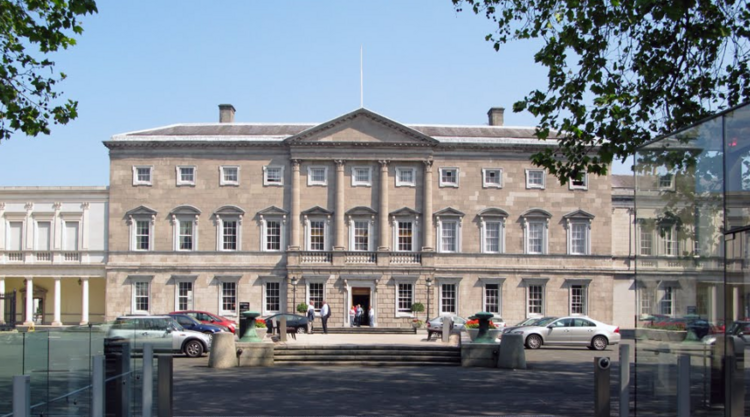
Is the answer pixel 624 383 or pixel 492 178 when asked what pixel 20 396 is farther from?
pixel 492 178

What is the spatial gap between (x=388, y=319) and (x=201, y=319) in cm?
1595

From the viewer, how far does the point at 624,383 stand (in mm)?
12312

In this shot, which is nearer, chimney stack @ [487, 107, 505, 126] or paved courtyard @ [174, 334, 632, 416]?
paved courtyard @ [174, 334, 632, 416]

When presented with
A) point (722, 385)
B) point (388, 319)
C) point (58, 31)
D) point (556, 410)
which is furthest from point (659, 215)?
point (388, 319)

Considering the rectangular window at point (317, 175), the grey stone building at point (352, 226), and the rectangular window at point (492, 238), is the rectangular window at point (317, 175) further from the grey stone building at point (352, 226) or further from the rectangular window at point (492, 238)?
the rectangular window at point (492, 238)

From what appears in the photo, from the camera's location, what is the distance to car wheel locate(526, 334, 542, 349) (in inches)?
1420

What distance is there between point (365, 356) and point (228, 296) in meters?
27.7

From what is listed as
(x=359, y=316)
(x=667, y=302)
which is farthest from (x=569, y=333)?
(x=667, y=302)

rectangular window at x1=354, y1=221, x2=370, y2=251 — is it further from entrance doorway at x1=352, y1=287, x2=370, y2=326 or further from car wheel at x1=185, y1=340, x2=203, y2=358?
car wheel at x1=185, y1=340, x2=203, y2=358

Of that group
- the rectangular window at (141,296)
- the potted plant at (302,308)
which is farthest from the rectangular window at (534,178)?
the rectangular window at (141,296)

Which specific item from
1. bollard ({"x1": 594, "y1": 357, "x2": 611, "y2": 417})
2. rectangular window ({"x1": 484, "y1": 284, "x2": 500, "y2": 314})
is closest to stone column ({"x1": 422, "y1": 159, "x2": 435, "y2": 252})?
rectangular window ({"x1": 484, "y1": 284, "x2": 500, "y2": 314})

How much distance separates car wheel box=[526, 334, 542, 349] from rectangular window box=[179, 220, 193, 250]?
25.1 meters

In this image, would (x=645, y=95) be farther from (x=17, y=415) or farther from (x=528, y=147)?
(x=528, y=147)

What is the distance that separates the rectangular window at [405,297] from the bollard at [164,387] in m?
40.1
